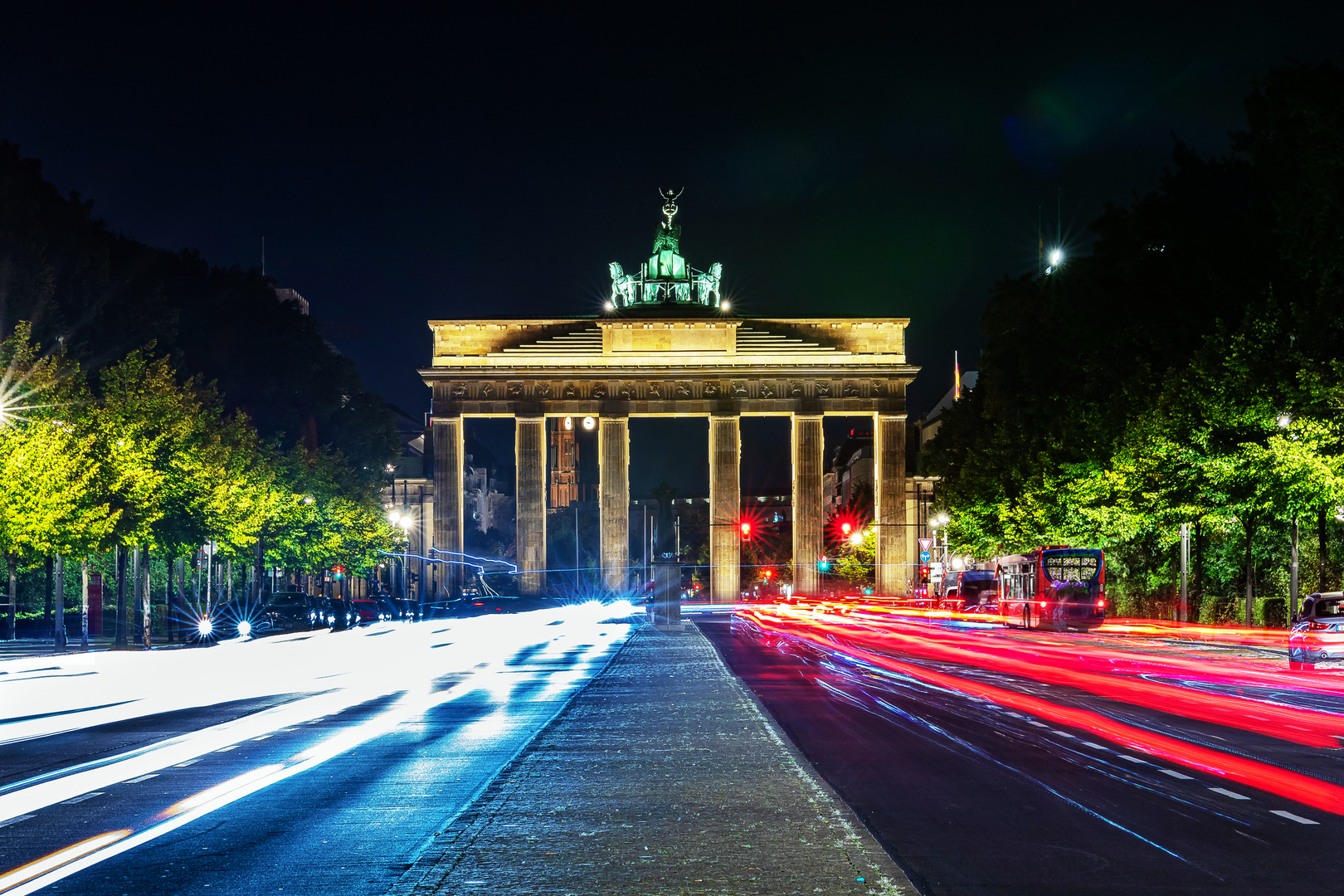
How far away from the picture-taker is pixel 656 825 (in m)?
10.1

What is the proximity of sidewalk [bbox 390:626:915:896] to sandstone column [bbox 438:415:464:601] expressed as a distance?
8513 cm

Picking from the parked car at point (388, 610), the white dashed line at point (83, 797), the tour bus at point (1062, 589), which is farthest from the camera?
the parked car at point (388, 610)

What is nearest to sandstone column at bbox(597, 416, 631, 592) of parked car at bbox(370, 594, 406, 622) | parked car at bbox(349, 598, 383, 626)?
parked car at bbox(370, 594, 406, 622)

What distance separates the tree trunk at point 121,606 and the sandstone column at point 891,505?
212 ft

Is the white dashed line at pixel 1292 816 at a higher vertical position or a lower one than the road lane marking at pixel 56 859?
lower

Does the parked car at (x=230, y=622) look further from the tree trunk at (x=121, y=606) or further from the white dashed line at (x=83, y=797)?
the white dashed line at (x=83, y=797)

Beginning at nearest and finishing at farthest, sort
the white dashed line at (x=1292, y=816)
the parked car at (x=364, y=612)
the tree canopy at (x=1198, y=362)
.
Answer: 1. the white dashed line at (x=1292, y=816)
2. the tree canopy at (x=1198, y=362)
3. the parked car at (x=364, y=612)

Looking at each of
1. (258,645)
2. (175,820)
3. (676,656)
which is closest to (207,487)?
(258,645)

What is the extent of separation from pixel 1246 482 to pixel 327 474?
48579 millimetres

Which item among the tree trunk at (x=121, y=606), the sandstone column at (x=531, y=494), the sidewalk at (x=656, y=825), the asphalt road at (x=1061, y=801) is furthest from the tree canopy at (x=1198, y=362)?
the sandstone column at (x=531, y=494)

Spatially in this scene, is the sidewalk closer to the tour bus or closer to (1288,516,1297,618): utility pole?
(1288,516,1297,618): utility pole

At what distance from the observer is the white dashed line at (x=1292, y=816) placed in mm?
10055

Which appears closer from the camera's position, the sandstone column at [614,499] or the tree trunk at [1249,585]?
the tree trunk at [1249,585]

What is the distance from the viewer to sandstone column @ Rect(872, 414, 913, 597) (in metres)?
101
